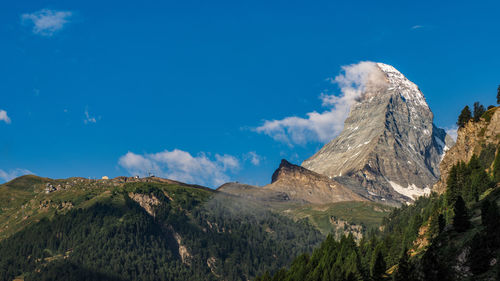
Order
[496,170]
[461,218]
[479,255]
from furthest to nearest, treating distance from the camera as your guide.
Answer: [496,170], [461,218], [479,255]

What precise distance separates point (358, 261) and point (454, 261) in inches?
2087

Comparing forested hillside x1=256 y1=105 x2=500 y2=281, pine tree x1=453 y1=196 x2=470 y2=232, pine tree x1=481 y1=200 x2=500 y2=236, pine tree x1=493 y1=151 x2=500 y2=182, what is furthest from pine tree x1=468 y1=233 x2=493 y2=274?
pine tree x1=493 y1=151 x2=500 y2=182

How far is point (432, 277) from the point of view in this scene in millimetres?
106938

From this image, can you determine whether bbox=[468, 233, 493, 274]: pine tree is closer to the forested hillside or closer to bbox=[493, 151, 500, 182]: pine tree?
the forested hillside

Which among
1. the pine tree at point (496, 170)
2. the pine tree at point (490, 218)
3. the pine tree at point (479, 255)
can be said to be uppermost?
the pine tree at point (496, 170)

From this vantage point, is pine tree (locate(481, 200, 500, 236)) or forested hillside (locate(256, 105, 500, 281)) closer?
pine tree (locate(481, 200, 500, 236))

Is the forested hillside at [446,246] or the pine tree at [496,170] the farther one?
the pine tree at [496,170]

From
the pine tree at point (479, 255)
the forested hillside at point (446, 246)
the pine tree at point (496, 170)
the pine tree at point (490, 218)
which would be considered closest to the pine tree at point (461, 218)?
the forested hillside at point (446, 246)

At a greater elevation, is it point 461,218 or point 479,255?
point 461,218

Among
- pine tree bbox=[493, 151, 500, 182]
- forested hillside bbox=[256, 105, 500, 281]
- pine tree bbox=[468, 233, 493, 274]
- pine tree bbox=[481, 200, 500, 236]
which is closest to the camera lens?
pine tree bbox=[468, 233, 493, 274]

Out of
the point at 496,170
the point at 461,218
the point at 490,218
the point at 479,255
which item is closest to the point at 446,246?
the point at 461,218

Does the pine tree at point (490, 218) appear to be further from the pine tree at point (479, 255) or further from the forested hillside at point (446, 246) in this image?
the pine tree at point (479, 255)

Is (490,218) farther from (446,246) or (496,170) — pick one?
(496,170)

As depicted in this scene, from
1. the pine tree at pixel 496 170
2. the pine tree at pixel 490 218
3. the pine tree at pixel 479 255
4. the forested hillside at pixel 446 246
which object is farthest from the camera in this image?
the pine tree at pixel 496 170
